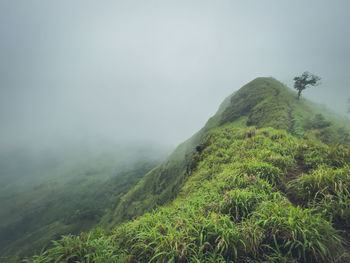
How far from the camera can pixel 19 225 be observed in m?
99.0

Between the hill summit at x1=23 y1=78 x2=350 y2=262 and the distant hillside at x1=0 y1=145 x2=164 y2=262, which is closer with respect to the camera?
the hill summit at x1=23 y1=78 x2=350 y2=262

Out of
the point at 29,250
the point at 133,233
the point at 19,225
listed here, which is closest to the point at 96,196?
the point at 19,225

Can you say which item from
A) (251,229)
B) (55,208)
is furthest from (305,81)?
(55,208)

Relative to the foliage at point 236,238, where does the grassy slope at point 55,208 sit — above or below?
below

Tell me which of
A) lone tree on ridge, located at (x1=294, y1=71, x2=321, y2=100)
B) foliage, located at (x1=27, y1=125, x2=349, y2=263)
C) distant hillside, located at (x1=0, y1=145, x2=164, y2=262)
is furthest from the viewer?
distant hillside, located at (x1=0, y1=145, x2=164, y2=262)

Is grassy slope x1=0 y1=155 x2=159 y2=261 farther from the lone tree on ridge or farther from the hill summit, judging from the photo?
the lone tree on ridge

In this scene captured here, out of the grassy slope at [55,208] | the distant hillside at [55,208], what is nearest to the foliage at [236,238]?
the grassy slope at [55,208]

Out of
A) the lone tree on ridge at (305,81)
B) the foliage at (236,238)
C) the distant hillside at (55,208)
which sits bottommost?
the distant hillside at (55,208)

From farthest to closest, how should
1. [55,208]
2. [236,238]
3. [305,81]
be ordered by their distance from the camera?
[55,208] < [305,81] < [236,238]

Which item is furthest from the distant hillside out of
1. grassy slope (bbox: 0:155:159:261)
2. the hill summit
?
the hill summit

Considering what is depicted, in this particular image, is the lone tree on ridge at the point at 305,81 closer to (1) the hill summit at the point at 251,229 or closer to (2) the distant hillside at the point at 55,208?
(1) the hill summit at the point at 251,229

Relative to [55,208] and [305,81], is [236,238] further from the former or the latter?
[55,208]

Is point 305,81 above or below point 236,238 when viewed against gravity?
above

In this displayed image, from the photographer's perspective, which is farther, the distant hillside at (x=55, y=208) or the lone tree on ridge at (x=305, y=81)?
the distant hillside at (x=55, y=208)
